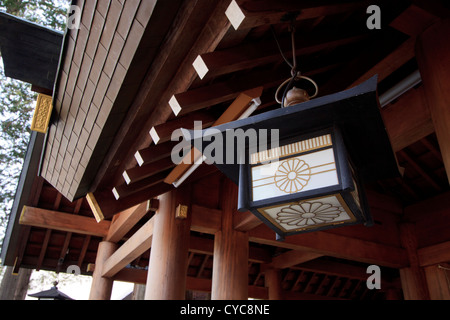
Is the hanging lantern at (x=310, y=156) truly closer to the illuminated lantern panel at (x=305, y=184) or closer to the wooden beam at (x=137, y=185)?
the illuminated lantern panel at (x=305, y=184)

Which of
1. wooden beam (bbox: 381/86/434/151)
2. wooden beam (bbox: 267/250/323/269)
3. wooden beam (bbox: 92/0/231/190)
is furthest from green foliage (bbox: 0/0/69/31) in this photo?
wooden beam (bbox: 381/86/434/151)

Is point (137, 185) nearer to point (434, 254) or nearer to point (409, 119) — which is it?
point (409, 119)

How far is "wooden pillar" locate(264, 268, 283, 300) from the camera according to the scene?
319 inches

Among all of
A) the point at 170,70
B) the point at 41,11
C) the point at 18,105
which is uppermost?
the point at 41,11

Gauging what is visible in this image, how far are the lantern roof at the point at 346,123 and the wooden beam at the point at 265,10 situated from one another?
1.72 feet

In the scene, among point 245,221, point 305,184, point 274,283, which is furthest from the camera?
point 274,283

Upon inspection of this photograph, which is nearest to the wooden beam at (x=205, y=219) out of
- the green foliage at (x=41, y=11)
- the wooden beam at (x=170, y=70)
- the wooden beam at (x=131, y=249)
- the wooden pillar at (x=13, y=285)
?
the wooden beam at (x=131, y=249)

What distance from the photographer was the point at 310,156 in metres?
2.08

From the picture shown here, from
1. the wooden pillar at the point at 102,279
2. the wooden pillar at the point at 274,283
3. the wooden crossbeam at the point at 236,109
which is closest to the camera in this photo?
the wooden crossbeam at the point at 236,109

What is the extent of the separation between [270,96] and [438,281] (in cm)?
417

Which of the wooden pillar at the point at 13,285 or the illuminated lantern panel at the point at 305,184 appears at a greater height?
the wooden pillar at the point at 13,285

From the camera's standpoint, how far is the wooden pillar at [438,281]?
5562 mm

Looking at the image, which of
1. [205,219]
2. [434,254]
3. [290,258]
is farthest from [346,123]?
[290,258]

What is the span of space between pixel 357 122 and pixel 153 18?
1.38 meters
